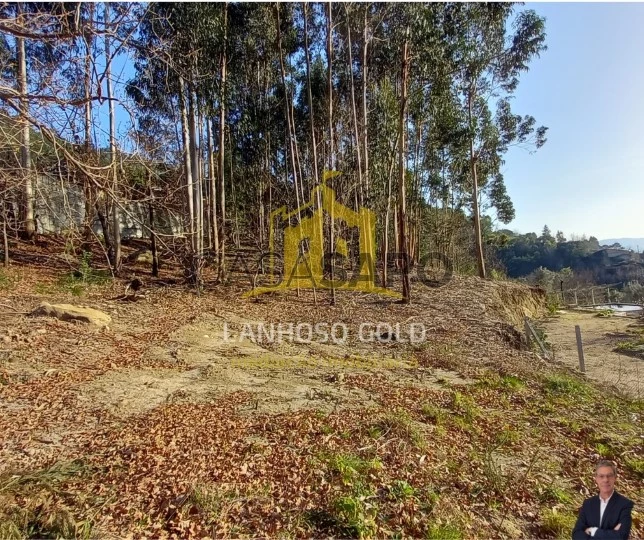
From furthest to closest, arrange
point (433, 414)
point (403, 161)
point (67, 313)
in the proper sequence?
point (403, 161) < point (67, 313) < point (433, 414)

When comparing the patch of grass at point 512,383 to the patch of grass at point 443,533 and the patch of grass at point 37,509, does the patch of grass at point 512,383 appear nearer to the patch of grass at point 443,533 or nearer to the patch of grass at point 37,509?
the patch of grass at point 443,533

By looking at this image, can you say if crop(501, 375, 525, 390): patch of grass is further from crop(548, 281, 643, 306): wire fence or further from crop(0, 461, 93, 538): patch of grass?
crop(548, 281, 643, 306): wire fence

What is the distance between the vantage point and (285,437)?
342 cm

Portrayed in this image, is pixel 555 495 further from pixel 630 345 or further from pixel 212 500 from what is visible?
pixel 630 345

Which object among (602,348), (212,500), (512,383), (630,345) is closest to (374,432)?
(212,500)

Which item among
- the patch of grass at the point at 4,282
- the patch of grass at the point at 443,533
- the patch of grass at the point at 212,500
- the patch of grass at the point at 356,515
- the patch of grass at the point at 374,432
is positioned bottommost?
the patch of grass at the point at 443,533

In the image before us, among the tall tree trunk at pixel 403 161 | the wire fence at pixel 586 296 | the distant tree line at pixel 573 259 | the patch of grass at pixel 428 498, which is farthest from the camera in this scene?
the distant tree line at pixel 573 259

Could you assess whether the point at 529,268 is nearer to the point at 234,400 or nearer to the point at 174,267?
the point at 174,267

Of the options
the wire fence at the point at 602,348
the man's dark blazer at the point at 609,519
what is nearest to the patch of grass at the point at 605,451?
the man's dark blazer at the point at 609,519

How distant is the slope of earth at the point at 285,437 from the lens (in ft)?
7.84

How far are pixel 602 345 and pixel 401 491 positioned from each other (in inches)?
444

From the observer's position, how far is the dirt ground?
23.9 feet

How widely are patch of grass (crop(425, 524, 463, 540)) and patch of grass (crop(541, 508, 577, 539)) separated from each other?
2.22 feet

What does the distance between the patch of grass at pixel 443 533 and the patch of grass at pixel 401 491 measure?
30cm
